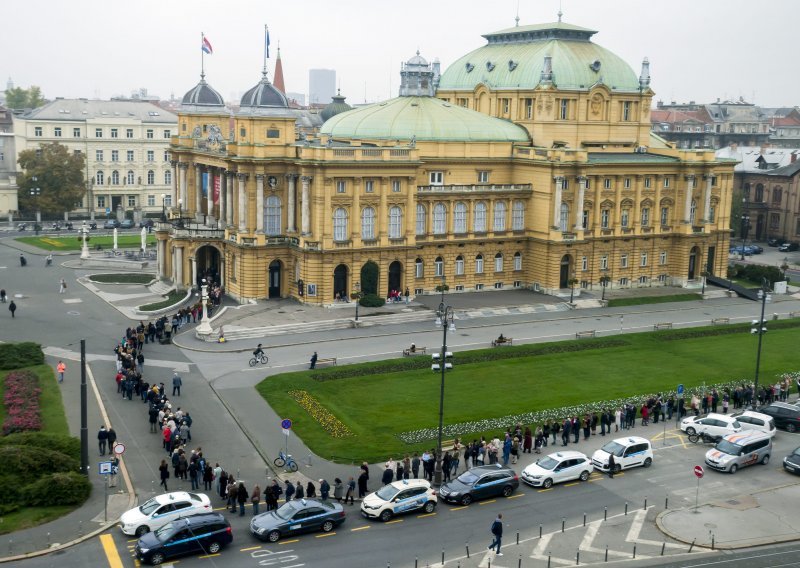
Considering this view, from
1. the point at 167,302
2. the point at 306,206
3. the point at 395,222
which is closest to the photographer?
the point at 306,206

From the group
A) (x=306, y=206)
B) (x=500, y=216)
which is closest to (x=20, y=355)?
(x=306, y=206)

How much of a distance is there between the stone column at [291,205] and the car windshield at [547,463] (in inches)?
1675

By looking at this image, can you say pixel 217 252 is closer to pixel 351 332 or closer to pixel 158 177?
pixel 351 332

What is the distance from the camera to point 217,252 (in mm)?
89562

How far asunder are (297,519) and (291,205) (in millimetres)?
47035

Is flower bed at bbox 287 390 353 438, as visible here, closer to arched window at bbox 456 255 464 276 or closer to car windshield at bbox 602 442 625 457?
car windshield at bbox 602 442 625 457

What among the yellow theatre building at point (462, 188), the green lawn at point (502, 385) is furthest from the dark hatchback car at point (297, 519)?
the yellow theatre building at point (462, 188)

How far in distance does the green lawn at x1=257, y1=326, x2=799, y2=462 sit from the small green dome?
89.2 ft

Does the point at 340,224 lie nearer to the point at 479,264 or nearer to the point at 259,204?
the point at 259,204

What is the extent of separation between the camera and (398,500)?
40.4m

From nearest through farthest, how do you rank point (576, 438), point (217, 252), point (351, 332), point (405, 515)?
1. point (405, 515)
2. point (576, 438)
3. point (351, 332)
4. point (217, 252)

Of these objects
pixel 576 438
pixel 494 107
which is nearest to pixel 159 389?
pixel 576 438

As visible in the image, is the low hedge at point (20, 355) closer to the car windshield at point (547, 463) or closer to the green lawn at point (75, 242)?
the car windshield at point (547, 463)

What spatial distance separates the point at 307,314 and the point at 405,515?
1499 inches
